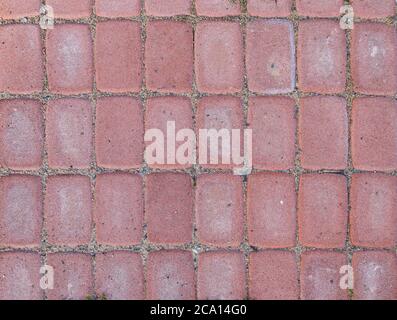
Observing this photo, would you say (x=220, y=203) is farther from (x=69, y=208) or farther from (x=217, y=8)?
(x=217, y=8)

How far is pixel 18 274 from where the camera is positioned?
1668 mm

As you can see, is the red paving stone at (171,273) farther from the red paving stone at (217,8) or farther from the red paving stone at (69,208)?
the red paving stone at (217,8)

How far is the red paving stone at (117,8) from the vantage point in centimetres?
165

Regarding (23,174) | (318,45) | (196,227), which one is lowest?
(196,227)

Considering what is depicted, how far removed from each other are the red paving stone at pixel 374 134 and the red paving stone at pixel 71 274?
113 cm

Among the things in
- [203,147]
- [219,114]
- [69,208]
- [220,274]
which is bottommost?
[220,274]

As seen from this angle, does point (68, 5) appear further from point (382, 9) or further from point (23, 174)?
point (382, 9)

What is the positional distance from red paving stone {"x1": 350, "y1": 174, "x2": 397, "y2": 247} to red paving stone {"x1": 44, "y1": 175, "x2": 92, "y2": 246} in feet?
3.42

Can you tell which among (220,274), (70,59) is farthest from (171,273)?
(70,59)

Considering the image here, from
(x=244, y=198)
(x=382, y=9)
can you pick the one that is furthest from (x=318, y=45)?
(x=244, y=198)

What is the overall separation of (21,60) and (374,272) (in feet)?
5.30

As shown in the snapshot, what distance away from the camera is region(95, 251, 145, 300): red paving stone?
1.66m

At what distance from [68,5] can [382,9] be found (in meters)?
1.23
